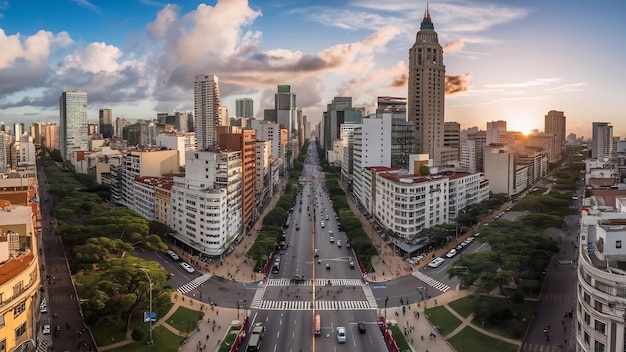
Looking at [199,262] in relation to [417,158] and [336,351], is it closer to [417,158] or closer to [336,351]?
[336,351]

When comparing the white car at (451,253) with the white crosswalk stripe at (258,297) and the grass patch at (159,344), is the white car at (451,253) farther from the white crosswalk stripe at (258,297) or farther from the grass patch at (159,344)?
the grass patch at (159,344)

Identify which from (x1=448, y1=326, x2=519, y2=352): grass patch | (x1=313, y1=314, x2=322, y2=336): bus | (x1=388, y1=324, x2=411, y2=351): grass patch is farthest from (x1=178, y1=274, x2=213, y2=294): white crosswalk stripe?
(x1=448, y1=326, x2=519, y2=352): grass patch

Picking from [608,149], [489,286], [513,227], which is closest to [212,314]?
[489,286]

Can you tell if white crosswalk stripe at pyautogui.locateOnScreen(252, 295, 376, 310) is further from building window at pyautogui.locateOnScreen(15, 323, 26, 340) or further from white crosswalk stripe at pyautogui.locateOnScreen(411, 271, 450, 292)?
building window at pyautogui.locateOnScreen(15, 323, 26, 340)

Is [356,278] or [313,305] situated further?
[356,278]

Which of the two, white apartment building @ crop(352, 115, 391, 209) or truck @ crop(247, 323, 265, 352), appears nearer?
truck @ crop(247, 323, 265, 352)

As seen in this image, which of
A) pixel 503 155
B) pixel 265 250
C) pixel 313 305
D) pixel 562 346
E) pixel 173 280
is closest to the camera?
pixel 562 346

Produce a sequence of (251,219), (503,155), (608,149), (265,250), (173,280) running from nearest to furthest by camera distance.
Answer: (173,280) → (265,250) → (251,219) → (503,155) → (608,149)
